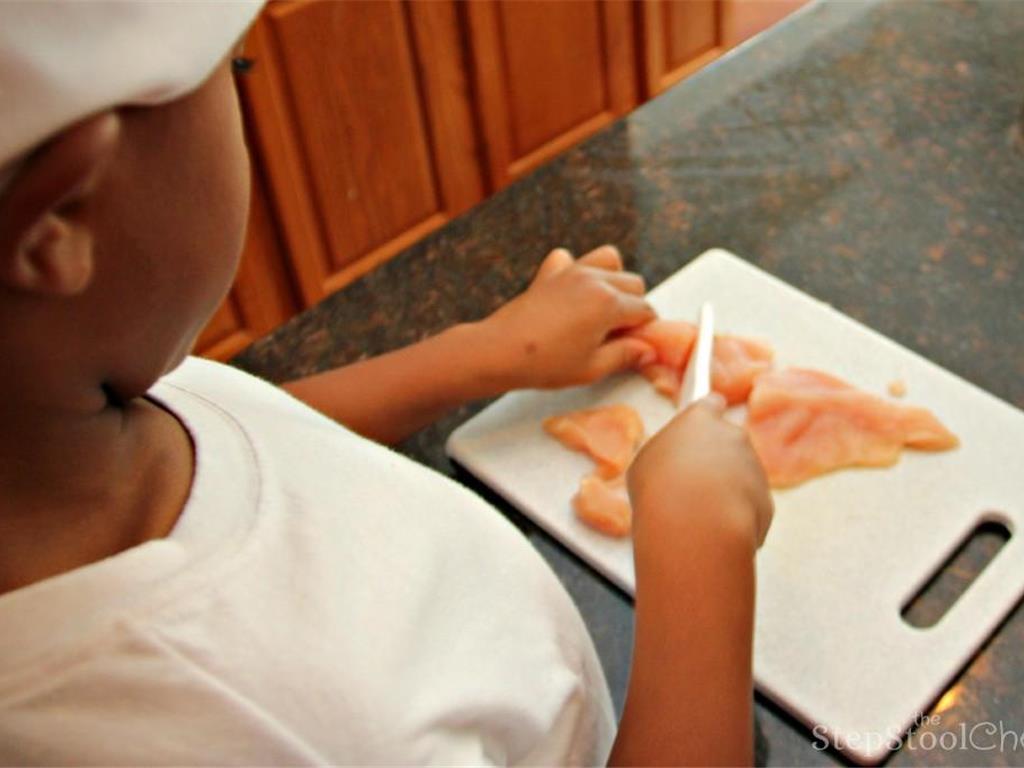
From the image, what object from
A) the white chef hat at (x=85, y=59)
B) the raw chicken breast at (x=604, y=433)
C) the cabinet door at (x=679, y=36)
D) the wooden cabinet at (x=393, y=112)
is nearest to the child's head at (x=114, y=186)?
the white chef hat at (x=85, y=59)

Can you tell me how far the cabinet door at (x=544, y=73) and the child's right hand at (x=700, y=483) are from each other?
4.43 feet

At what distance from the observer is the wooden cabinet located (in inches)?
68.9

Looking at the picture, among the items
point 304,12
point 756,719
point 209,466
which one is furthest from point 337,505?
point 304,12

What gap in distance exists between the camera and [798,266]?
0.98 meters

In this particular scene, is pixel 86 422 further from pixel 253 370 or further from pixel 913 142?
pixel 913 142

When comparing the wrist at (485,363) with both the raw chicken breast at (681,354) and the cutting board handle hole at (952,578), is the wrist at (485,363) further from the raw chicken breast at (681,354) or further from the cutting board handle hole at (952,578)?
the cutting board handle hole at (952,578)

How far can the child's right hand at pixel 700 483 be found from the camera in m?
0.68

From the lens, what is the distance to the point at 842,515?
78 cm

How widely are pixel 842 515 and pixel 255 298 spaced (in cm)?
135

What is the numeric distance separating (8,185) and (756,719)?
0.52 meters

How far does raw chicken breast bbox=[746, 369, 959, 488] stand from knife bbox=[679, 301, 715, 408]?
0.05 meters

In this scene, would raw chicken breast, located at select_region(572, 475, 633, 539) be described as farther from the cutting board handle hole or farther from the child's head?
the child's head

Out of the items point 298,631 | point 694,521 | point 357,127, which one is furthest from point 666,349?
point 357,127

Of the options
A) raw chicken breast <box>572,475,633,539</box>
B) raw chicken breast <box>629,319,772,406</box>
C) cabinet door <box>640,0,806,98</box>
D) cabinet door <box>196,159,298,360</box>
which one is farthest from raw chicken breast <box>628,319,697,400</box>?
cabinet door <box>640,0,806,98</box>
